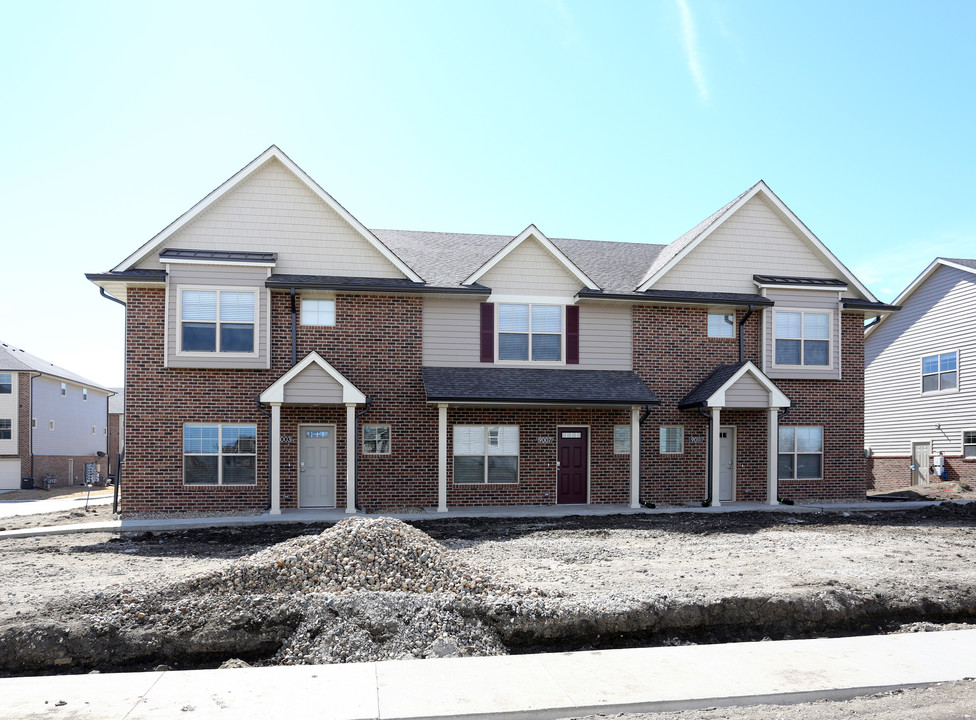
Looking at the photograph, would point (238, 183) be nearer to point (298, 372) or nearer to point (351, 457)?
point (298, 372)

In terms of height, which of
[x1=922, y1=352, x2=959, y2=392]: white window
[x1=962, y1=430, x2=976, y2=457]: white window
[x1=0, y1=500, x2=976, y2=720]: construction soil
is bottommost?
[x1=0, y1=500, x2=976, y2=720]: construction soil

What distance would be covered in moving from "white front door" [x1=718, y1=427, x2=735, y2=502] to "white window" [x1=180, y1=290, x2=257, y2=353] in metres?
12.9

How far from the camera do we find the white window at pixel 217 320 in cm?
1769

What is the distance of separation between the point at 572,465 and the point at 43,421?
97.9 feet

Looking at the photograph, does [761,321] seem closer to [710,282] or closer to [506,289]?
[710,282]

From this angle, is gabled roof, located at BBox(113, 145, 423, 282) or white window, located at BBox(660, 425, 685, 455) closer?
gabled roof, located at BBox(113, 145, 423, 282)

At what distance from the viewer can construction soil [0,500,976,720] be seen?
7.30m

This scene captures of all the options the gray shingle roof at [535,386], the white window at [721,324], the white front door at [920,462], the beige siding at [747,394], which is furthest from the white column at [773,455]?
the white front door at [920,462]

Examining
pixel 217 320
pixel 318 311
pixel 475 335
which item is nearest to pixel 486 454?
pixel 475 335

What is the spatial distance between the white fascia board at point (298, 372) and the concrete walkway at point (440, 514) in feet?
8.85

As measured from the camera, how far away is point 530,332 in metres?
19.6

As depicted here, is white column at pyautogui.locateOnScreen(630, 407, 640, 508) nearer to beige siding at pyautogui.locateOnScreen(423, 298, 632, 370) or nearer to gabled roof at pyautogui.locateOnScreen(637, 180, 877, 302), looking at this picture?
beige siding at pyautogui.locateOnScreen(423, 298, 632, 370)

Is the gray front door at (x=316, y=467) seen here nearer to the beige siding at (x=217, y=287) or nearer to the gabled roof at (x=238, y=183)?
the beige siding at (x=217, y=287)

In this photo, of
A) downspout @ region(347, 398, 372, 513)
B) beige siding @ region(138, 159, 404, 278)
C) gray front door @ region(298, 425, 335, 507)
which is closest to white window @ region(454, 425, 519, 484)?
downspout @ region(347, 398, 372, 513)
